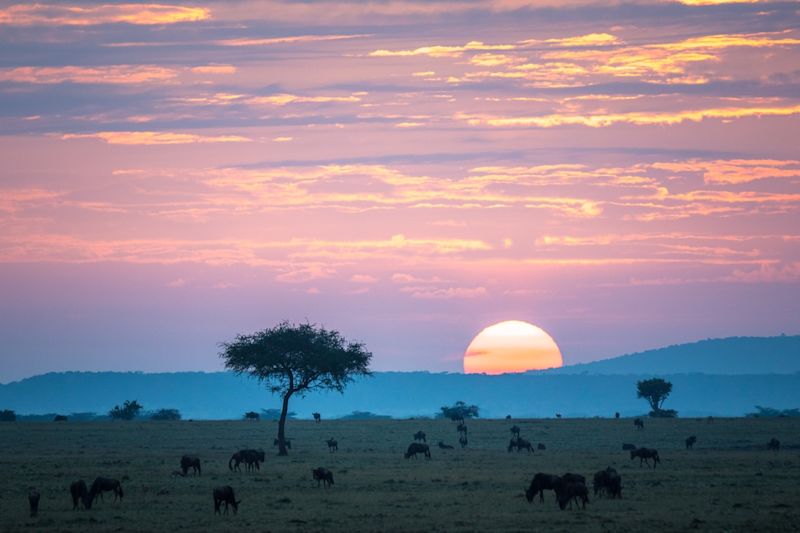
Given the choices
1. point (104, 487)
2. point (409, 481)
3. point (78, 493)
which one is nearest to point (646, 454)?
point (409, 481)

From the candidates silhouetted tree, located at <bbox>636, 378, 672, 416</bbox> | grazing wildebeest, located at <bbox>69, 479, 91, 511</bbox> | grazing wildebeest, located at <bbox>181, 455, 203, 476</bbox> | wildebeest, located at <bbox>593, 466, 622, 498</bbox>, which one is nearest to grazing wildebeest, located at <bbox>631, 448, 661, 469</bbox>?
wildebeest, located at <bbox>593, 466, 622, 498</bbox>

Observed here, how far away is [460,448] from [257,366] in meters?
15.8

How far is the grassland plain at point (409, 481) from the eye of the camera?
37.8 meters

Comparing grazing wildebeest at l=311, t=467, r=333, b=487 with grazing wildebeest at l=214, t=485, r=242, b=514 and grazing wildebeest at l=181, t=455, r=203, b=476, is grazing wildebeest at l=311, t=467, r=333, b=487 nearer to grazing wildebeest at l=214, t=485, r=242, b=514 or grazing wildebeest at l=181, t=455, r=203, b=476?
grazing wildebeest at l=181, t=455, r=203, b=476

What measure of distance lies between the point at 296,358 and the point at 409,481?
33.0 metres

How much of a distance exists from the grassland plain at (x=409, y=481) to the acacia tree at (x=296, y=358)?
17.1 feet

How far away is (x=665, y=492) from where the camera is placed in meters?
46.6

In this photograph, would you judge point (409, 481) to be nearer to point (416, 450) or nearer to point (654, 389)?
point (416, 450)

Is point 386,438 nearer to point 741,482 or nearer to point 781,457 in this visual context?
point 781,457

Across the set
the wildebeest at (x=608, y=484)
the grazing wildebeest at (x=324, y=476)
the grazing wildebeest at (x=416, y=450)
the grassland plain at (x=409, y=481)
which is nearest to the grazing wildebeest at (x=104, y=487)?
the grassland plain at (x=409, y=481)

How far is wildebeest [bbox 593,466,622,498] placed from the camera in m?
44.0

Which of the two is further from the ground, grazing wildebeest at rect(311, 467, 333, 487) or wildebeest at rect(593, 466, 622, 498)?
grazing wildebeest at rect(311, 467, 333, 487)

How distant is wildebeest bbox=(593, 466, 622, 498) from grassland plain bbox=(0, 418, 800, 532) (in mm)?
455

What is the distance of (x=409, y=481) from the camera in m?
52.9
